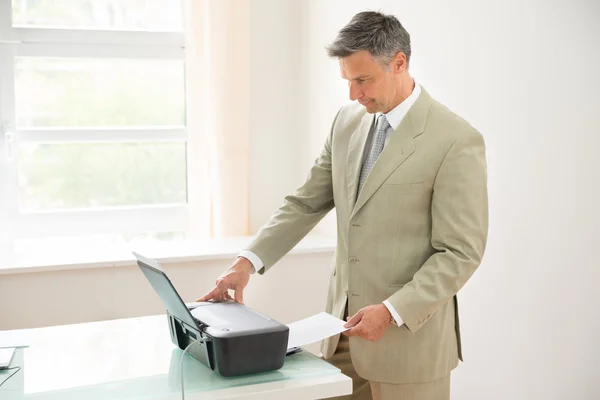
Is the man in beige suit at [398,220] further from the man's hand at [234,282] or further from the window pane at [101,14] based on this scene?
the window pane at [101,14]

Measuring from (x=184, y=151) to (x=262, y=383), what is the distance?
2.40m

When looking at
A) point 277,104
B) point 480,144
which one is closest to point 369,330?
point 480,144

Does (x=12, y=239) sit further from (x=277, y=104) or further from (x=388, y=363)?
(x=388, y=363)

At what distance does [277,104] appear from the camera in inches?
153

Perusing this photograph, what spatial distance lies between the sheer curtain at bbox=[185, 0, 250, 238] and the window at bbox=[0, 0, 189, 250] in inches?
7.4

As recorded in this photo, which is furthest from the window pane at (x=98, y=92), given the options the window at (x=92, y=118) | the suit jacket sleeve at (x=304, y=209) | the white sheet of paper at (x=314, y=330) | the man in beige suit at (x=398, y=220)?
the white sheet of paper at (x=314, y=330)

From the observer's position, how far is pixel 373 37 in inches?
72.8

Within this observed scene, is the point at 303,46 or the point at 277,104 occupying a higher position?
the point at 303,46

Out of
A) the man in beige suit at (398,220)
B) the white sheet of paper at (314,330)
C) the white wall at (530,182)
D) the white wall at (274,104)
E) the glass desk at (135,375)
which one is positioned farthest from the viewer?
the white wall at (274,104)

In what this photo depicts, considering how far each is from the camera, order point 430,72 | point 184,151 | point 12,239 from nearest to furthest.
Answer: point 430,72 → point 12,239 → point 184,151

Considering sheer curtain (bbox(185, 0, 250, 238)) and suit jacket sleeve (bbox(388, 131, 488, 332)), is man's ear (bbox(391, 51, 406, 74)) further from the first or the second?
sheer curtain (bbox(185, 0, 250, 238))

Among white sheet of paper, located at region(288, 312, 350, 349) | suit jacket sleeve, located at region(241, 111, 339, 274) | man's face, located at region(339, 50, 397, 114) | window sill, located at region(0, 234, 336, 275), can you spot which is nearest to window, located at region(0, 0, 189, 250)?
window sill, located at region(0, 234, 336, 275)

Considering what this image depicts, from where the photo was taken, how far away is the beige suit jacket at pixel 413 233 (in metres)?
1.83

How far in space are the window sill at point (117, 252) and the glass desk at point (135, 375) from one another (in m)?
1.18
